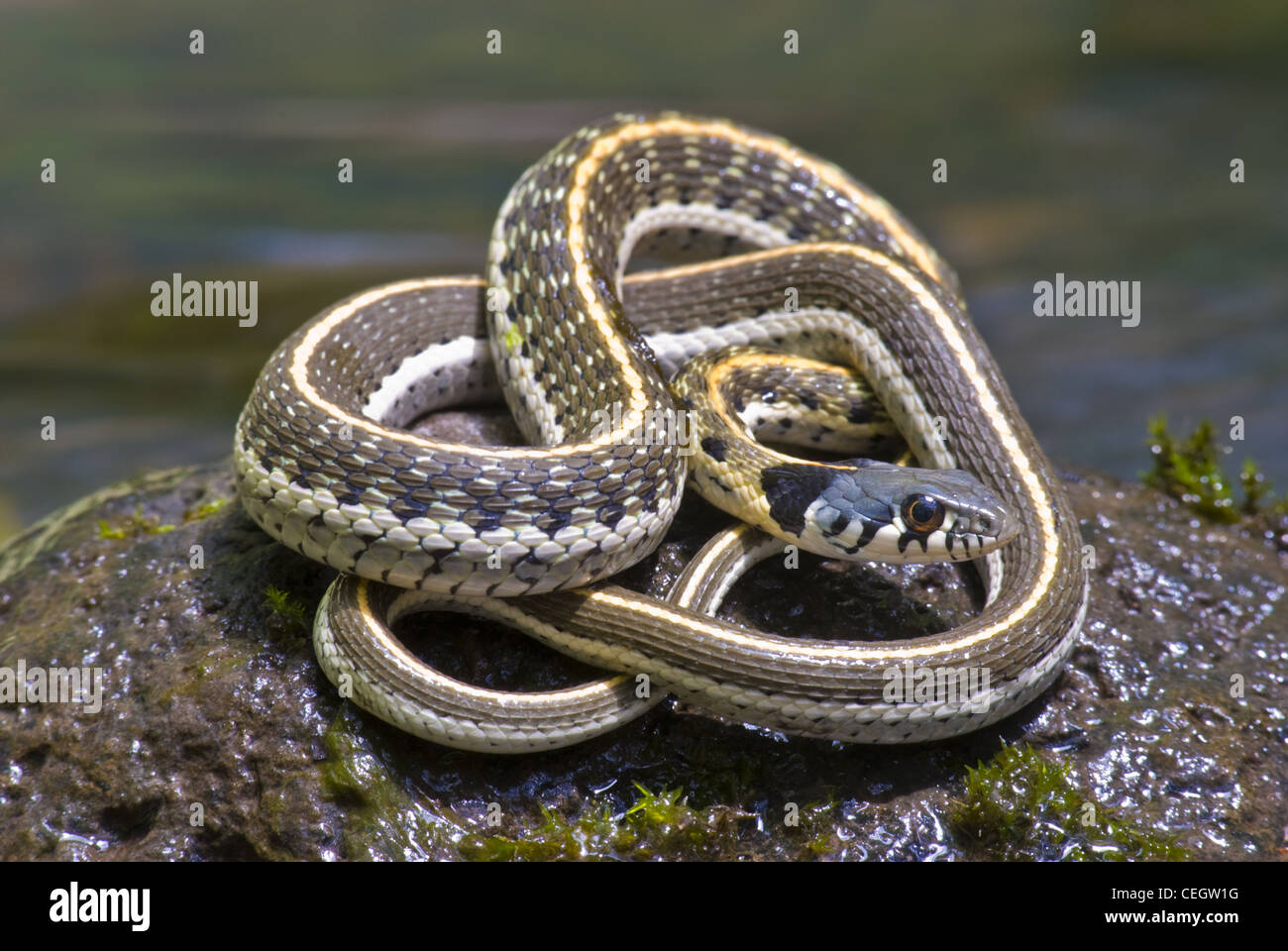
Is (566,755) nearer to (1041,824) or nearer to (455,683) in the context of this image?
(455,683)

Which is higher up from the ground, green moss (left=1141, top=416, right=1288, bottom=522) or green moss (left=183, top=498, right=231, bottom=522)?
green moss (left=183, top=498, right=231, bottom=522)

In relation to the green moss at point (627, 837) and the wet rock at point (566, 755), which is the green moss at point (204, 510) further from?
the green moss at point (627, 837)

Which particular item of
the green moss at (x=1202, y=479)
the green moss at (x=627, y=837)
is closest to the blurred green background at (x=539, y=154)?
the green moss at (x=1202, y=479)

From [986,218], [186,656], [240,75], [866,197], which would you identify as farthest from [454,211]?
[186,656]

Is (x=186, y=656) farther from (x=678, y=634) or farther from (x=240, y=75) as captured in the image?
(x=240, y=75)

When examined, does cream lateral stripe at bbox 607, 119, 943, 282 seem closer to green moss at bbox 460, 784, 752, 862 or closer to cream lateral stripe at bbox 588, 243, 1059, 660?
cream lateral stripe at bbox 588, 243, 1059, 660

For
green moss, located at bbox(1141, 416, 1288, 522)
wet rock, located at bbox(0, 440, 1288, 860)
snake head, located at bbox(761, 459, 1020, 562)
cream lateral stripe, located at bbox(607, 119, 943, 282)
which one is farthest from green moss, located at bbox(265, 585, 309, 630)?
green moss, located at bbox(1141, 416, 1288, 522)
